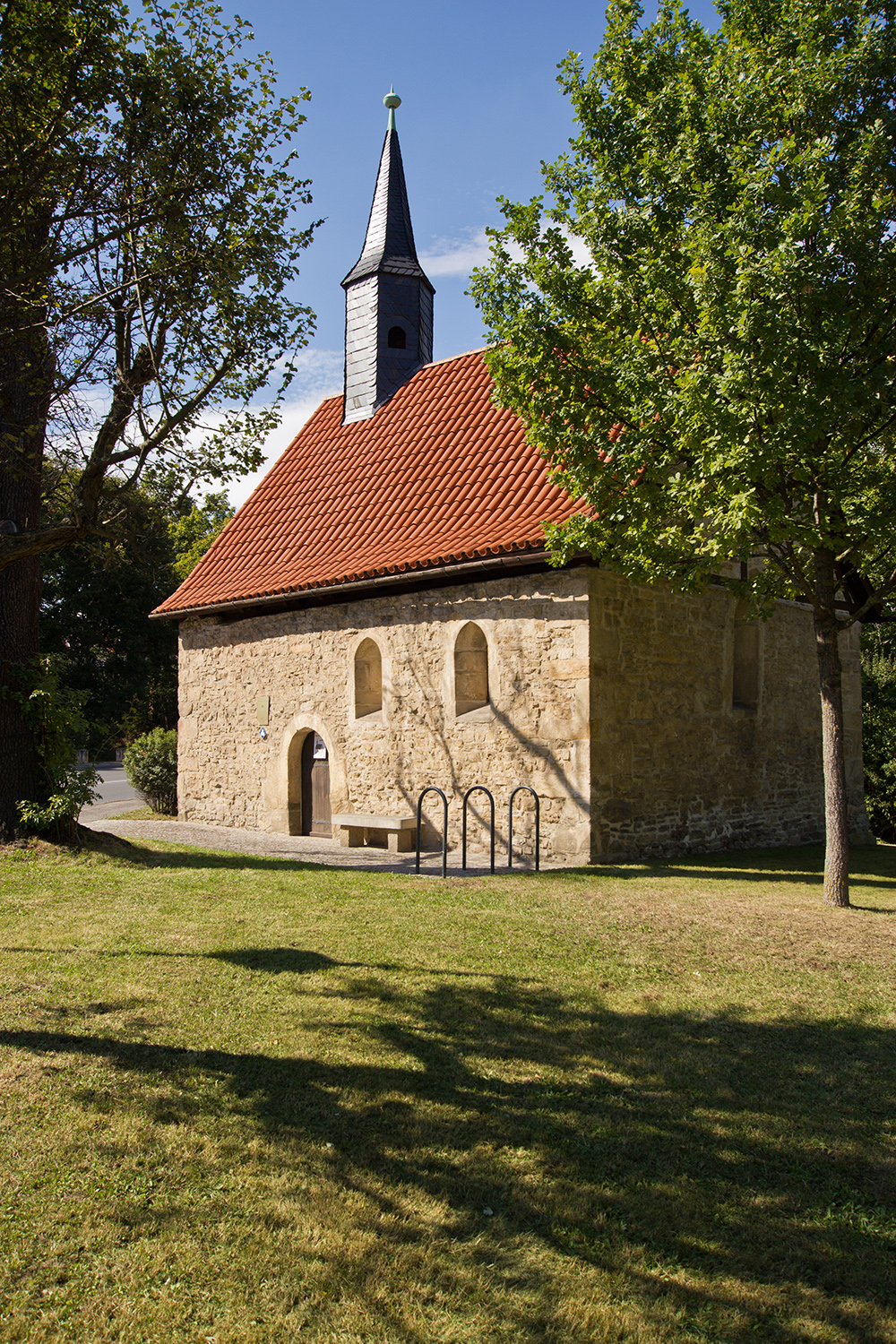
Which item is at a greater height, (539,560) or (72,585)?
(72,585)

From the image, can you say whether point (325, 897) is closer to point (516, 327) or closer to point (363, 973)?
point (363, 973)

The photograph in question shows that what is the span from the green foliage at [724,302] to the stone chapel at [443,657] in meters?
1.70

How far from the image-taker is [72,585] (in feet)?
107

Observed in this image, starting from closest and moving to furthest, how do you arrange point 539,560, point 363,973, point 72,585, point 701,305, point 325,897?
point 363,973, point 701,305, point 325,897, point 539,560, point 72,585

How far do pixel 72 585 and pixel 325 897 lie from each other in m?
28.1

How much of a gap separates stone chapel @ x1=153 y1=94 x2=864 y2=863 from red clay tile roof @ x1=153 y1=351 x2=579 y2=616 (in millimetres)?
49

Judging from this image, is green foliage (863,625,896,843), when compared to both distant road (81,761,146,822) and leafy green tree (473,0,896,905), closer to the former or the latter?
leafy green tree (473,0,896,905)

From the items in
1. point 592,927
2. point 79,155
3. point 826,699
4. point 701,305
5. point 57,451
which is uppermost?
point 79,155

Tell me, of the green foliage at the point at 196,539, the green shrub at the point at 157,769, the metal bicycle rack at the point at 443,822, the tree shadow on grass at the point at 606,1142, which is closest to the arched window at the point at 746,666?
the metal bicycle rack at the point at 443,822

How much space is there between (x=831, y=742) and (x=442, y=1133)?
20.3 feet

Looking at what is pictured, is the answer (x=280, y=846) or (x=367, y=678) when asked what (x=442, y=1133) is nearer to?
(x=280, y=846)

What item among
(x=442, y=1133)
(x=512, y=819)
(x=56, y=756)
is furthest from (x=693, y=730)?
(x=442, y=1133)

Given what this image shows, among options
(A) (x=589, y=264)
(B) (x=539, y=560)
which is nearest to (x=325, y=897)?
(B) (x=539, y=560)

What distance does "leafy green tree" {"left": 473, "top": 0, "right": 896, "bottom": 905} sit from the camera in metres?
7.21
